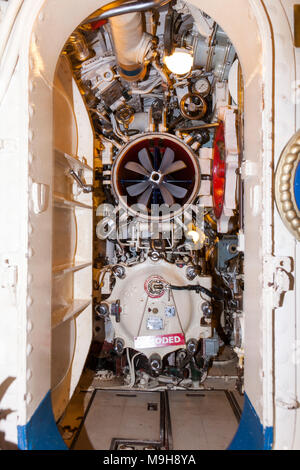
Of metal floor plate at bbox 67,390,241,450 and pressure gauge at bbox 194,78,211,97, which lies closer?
metal floor plate at bbox 67,390,241,450

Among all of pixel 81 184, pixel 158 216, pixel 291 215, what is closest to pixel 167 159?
pixel 158 216

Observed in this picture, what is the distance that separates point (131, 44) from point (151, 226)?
2.13 meters

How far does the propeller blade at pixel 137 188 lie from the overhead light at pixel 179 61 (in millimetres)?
Result: 1432

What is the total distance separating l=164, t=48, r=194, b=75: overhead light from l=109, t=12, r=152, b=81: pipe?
30 centimetres

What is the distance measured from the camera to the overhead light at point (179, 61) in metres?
3.27

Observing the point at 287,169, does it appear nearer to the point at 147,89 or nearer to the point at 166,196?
the point at 166,196

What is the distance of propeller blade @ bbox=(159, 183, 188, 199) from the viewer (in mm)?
3798

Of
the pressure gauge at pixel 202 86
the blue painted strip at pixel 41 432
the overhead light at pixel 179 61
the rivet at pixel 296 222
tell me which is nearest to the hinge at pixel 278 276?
the rivet at pixel 296 222

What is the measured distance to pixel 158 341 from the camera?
3.53m

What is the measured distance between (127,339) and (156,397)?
759 mm

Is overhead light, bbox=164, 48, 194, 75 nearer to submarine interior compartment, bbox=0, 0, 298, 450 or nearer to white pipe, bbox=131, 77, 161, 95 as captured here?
submarine interior compartment, bbox=0, 0, 298, 450

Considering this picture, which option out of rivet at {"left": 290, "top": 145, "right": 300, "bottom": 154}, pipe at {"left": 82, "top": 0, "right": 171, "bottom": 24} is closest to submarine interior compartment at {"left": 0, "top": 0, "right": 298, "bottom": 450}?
pipe at {"left": 82, "top": 0, "right": 171, "bottom": 24}
